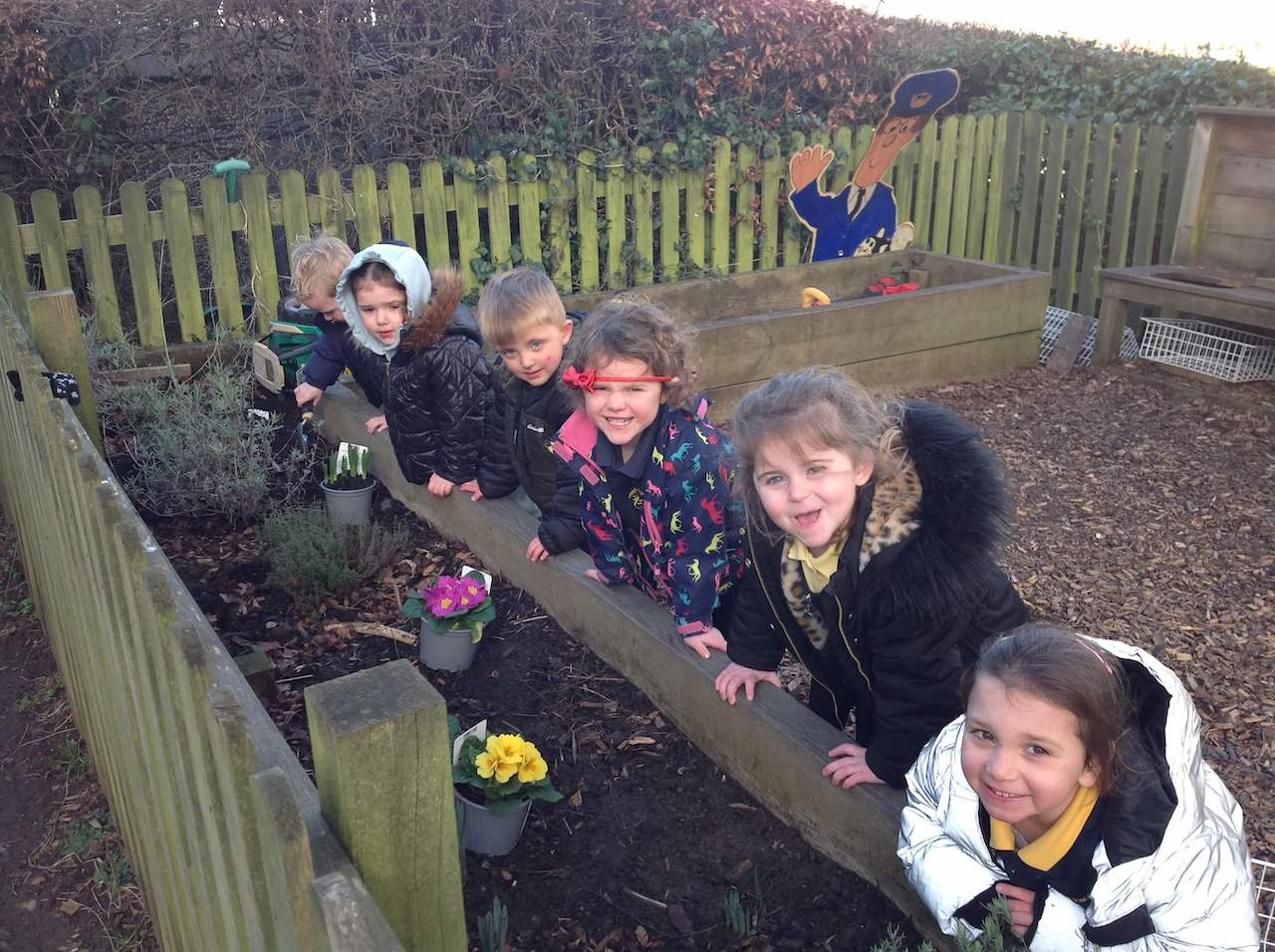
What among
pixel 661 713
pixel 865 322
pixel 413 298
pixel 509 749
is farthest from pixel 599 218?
pixel 509 749

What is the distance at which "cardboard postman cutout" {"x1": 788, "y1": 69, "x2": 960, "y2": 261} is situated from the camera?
7.86m

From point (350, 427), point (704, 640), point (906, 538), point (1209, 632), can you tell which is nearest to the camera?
point (906, 538)

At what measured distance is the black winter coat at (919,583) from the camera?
7.32ft

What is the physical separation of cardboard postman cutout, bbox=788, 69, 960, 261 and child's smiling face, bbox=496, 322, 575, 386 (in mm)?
4868

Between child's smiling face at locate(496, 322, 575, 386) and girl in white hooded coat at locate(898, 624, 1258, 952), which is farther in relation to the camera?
child's smiling face at locate(496, 322, 575, 386)

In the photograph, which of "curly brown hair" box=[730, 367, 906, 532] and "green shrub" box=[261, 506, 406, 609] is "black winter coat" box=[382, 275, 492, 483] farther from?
"curly brown hair" box=[730, 367, 906, 532]

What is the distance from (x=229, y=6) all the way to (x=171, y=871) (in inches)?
259

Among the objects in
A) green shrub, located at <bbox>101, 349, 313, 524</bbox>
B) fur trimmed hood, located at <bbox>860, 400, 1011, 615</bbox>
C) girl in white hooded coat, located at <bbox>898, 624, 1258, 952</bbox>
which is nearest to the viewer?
girl in white hooded coat, located at <bbox>898, 624, 1258, 952</bbox>

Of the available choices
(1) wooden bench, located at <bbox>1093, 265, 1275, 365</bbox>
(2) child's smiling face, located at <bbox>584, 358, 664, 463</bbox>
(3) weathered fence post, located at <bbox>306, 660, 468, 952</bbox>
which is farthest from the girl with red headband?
(1) wooden bench, located at <bbox>1093, 265, 1275, 365</bbox>

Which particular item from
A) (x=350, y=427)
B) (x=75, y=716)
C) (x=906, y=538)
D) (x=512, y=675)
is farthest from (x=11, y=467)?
(x=906, y=538)

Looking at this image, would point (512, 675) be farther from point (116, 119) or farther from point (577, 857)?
point (116, 119)

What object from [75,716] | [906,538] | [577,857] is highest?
[906,538]

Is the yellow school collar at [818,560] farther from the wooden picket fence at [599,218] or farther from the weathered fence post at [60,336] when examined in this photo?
the wooden picket fence at [599,218]

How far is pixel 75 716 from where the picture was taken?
12.1ft
